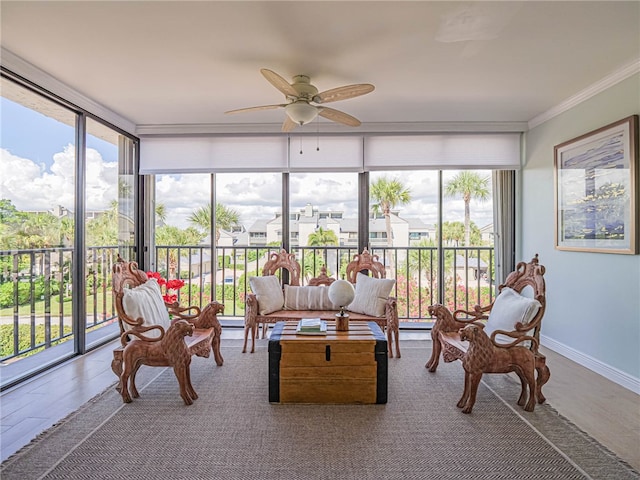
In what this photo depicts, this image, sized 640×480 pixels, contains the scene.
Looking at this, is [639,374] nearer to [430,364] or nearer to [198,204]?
[430,364]

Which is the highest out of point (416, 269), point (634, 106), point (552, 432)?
point (634, 106)

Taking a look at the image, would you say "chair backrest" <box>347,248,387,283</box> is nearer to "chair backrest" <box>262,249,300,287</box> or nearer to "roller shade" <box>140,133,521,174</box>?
"chair backrest" <box>262,249,300,287</box>

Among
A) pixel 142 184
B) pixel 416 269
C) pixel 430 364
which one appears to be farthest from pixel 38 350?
pixel 416 269

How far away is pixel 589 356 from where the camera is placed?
3.37m

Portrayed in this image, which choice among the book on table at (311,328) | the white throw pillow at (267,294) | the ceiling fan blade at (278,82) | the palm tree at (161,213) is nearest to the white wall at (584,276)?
the book on table at (311,328)

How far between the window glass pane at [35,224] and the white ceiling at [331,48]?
1.51 feet

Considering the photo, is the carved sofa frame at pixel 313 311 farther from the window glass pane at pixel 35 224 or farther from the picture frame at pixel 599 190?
the picture frame at pixel 599 190

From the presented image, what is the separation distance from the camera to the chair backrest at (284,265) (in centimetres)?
430

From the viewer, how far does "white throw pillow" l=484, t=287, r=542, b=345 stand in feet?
8.66

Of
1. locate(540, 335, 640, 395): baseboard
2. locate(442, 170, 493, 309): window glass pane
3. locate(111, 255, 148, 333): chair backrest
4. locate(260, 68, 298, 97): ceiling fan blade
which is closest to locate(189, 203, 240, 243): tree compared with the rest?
locate(111, 255, 148, 333): chair backrest

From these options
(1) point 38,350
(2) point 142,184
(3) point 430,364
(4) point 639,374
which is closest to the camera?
(4) point 639,374

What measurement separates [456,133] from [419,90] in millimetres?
1245

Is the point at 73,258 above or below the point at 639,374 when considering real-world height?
above

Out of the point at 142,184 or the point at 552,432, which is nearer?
the point at 552,432
